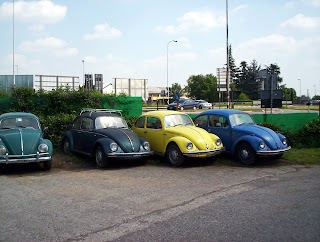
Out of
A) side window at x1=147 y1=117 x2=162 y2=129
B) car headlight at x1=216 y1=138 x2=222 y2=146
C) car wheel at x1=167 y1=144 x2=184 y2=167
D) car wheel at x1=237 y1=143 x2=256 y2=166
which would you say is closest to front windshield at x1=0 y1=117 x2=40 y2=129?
side window at x1=147 y1=117 x2=162 y2=129

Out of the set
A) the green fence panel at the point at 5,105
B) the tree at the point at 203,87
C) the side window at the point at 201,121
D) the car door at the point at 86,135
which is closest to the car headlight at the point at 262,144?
the side window at the point at 201,121

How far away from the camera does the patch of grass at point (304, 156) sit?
11641mm

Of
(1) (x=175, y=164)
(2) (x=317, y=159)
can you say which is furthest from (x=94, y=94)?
(2) (x=317, y=159)

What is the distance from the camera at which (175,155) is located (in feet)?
36.5

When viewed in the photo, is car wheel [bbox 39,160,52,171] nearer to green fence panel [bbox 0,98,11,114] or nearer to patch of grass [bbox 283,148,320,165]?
green fence panel [bbox 0,98,11,114]

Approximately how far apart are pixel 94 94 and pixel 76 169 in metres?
6.02

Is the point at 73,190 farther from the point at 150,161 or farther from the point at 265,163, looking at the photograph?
the point at 265,163

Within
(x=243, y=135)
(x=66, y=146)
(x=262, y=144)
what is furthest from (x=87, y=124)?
(x=262, y=144)

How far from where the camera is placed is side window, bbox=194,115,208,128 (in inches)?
505

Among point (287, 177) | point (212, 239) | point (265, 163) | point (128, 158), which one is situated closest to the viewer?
point (212, 239)

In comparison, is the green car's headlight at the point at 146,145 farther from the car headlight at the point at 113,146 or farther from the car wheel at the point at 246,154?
the car wheel at the point at 246,154

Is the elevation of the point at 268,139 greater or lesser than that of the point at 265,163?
greater

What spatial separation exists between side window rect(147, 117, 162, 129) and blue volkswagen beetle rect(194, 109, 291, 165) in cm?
162

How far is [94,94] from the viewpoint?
16.3m
